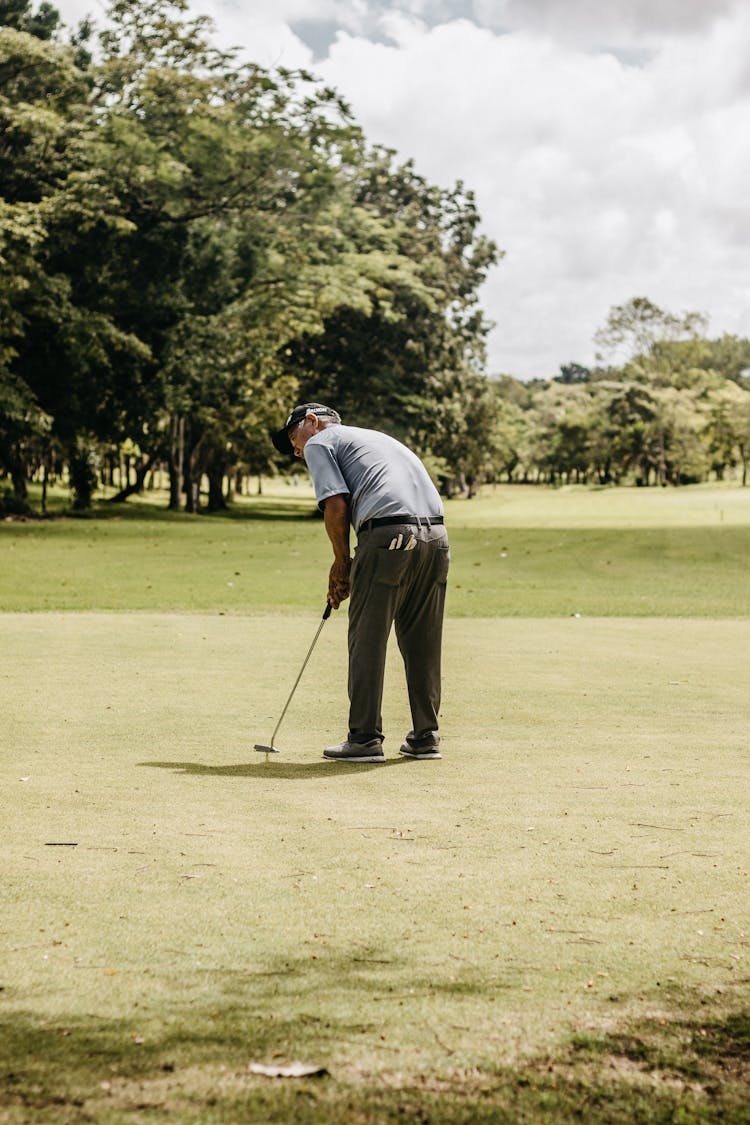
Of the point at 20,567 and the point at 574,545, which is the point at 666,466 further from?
the point at 20,567

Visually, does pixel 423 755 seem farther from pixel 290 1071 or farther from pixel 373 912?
pixel 290 1071

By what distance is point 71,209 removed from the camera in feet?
Answer: 123

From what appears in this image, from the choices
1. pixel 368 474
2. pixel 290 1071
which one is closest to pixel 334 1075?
pixel 290 1071

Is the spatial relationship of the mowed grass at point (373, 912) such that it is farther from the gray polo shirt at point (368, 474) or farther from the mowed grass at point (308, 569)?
the mowed grass at point (308, 569)

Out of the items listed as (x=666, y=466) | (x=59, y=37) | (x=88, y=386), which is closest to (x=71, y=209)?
(x=88, y=386)

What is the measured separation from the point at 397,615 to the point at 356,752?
90 centimetres

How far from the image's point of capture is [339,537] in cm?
766

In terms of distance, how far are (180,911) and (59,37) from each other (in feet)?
188

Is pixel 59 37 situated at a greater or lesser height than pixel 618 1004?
greater

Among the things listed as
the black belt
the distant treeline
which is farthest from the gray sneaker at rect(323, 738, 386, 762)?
the distant treeline

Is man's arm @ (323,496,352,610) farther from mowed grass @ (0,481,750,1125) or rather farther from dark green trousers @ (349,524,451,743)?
mowed grass @ (0,481,750,1125)

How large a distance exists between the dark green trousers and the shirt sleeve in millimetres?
305

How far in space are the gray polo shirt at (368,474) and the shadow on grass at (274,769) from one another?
144 cm

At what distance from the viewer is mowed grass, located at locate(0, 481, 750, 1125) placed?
123 inches
